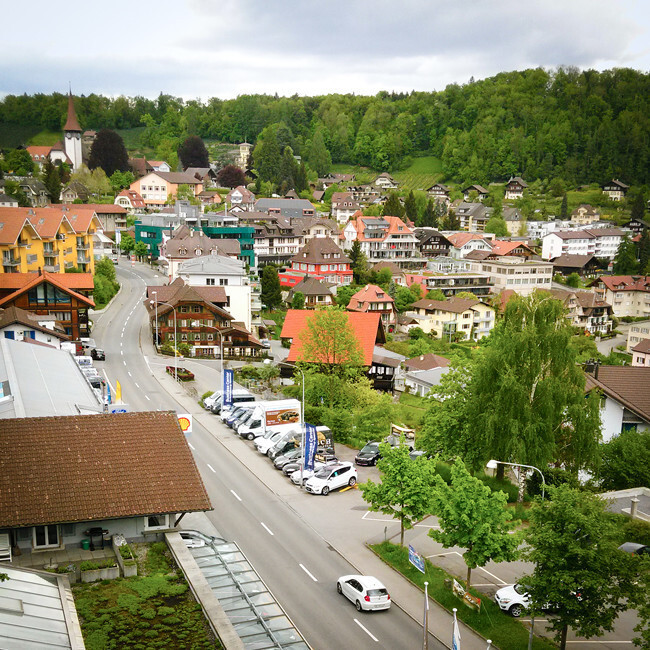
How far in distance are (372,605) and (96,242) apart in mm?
73243

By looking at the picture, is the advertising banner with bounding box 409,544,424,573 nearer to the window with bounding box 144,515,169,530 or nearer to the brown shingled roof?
the brown shingled roof

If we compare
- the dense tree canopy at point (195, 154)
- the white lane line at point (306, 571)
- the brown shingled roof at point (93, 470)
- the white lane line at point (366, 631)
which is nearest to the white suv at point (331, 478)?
the white lane line at point (306, 571)

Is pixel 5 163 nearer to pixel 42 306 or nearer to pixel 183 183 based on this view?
pixel 183 183

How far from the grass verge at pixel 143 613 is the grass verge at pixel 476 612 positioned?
25.1 ft

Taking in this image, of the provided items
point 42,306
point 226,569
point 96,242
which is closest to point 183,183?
point 96,242

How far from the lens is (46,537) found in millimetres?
17016

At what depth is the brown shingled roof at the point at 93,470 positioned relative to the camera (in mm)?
16875

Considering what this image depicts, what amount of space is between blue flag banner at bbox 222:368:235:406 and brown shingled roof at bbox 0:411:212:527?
1599cm

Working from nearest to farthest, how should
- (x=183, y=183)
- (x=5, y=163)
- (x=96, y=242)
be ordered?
(x=96, y=242) → (x=5, y=163) → (x=183, y=183)

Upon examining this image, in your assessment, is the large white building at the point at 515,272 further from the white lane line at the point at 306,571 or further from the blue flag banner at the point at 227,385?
the white lane line at the point at 306,571

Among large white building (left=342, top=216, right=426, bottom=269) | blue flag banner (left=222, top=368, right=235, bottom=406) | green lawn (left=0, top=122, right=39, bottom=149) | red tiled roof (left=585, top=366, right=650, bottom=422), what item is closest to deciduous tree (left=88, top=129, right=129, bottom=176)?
green lawn (left=0, top=122, right=39, bottom=149)

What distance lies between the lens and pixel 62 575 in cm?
1526

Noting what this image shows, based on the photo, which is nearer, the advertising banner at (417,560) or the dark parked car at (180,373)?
the advertising banner at (417,560)

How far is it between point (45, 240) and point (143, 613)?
171 ft
